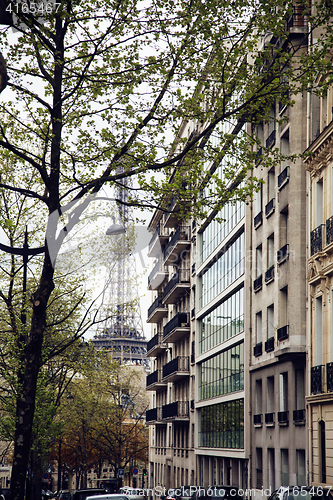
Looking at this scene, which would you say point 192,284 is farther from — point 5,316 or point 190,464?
point 5,316

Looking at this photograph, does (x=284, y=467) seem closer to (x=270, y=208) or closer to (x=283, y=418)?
(x=283, y=418)

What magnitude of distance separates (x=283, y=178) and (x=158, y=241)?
38.5 meters

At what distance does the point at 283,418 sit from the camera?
84.7 ft

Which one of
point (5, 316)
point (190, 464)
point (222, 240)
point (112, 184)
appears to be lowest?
point (190, 464)

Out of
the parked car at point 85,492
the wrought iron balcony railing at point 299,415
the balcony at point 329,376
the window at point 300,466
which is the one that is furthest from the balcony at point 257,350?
the parked car at point 85,492

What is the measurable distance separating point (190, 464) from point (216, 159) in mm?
38036

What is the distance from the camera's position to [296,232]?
2502 cm

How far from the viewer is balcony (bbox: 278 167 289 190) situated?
26.3 meters

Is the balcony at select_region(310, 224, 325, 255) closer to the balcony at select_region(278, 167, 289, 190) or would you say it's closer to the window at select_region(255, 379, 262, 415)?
the balcony at select_region(278, 167, 289, 190)

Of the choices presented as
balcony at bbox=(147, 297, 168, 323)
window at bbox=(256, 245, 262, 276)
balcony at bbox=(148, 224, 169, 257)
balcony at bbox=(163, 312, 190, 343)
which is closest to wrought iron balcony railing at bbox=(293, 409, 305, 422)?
window at bbox=(256, 245, 262, 276)

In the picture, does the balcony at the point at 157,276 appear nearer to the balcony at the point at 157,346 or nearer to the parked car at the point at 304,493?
the balcony at the point at 157,346

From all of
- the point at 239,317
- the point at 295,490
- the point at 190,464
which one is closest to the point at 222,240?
the point at 239,317

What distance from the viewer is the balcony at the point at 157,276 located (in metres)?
62.8

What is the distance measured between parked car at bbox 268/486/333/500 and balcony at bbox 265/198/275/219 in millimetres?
15369
